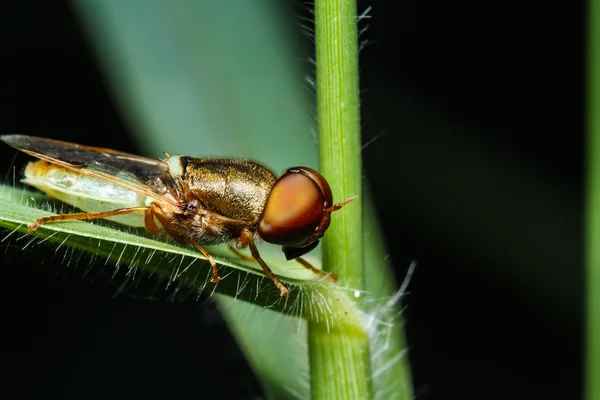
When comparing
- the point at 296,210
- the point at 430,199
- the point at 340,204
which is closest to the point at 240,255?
the point at 296,210

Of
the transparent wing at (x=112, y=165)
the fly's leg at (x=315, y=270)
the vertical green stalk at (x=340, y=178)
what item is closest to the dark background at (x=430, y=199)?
the transparent wing at (x=112, y=165)

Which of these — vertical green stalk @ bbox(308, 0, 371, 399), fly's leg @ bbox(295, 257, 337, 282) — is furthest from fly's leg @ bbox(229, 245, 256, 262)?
vertical green stalk @ bbox(308, 0, 371, 399)

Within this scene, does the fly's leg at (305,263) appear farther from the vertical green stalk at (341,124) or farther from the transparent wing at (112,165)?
the transparent wing at (112,165)

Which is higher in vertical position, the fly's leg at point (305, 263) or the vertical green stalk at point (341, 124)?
the vertical green stalk at point (341, 124)

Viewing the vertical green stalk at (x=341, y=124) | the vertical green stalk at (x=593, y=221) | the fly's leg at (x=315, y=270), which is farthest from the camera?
the vertical green stalk at (x=593, y=221)

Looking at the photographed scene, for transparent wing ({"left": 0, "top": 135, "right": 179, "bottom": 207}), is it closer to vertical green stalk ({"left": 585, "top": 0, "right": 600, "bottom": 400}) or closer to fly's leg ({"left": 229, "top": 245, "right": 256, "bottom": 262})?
fly's leg ({"left": 229, "top": 245, "right": 256, "bottom": 262})

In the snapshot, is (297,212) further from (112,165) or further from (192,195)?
(112,165)

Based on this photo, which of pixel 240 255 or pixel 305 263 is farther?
pixel 240 255

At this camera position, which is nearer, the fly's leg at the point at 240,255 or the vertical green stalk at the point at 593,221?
the vertical green stalk at the point at 593,221
